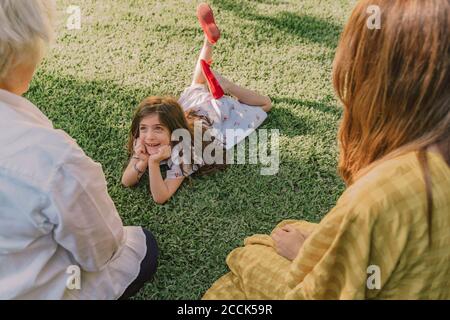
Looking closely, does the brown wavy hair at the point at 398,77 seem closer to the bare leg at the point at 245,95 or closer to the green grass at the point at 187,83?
the green grass at the point at 187,83

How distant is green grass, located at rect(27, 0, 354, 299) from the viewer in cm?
295

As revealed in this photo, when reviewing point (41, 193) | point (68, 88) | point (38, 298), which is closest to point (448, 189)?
point (41, 193)

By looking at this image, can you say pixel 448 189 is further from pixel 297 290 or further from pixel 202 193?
pixel 202 193

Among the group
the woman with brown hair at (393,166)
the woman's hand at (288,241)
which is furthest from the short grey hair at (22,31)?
the woman's hand at (288,241)

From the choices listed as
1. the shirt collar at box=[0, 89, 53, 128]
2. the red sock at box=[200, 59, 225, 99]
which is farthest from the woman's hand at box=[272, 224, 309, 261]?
the red sock at box=[200, 59, 225, 99]

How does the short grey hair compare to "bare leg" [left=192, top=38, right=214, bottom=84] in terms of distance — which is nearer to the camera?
the short grey hair

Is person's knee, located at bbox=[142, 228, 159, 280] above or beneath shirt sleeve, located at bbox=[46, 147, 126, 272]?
beneath

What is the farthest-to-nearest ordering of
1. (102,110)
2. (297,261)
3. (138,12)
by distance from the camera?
1. (138,12)
2. (102,110)
3. (297,261)

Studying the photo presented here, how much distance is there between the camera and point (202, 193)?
3121mm

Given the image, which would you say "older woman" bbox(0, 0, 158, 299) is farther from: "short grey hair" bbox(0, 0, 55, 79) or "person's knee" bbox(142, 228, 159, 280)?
"person's knee" bbox(142, 228, 159, 280)

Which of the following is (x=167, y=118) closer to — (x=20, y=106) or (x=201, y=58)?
(x=201, y=58)

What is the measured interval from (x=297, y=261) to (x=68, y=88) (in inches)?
90.8

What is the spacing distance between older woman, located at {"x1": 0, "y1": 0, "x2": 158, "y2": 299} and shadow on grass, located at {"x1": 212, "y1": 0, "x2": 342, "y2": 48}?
2484 millimetres
